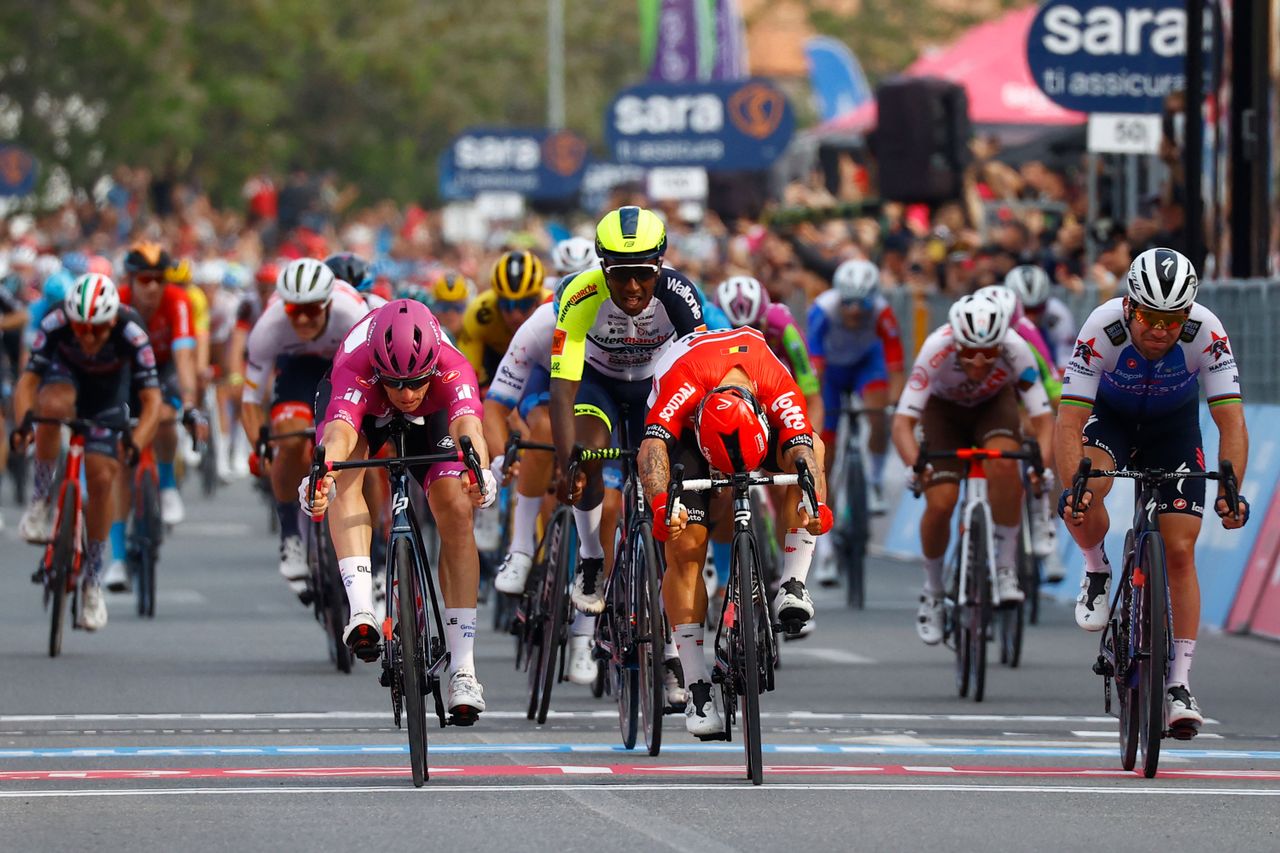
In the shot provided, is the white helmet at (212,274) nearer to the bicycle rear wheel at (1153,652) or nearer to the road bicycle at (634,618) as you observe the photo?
the road bicycle at (634,618)

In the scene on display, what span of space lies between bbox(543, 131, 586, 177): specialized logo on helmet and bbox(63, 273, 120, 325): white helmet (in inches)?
1382

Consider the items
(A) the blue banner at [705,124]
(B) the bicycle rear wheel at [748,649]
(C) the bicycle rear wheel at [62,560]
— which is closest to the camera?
(B) the bicycle rear wheel at [748,649]

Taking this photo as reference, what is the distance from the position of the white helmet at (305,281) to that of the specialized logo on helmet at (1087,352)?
13.5 feet

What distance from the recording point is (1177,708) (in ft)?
35.1

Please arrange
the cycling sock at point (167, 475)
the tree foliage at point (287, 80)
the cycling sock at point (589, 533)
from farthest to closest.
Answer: the tree foliage at point (287, 80), the cycling sock at point (167, 475), the cycling sock at point (589, 533)

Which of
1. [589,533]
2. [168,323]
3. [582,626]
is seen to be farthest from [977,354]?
[168,323]

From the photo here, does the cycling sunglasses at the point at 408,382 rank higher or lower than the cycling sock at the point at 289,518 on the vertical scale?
higher

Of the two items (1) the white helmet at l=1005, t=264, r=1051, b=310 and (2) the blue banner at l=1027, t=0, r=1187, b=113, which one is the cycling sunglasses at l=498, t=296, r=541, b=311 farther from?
(2) the blue banner at l=1027, t=0, r=1187, b=113

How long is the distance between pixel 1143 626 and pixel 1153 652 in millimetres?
210

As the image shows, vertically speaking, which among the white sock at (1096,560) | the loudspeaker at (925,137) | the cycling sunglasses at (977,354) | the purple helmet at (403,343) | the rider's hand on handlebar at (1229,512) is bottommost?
the white sock at (1096,560)

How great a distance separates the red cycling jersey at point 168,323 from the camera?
723 inches

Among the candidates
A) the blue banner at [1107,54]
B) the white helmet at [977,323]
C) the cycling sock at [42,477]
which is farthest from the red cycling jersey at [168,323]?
the white helmet at [977,323]

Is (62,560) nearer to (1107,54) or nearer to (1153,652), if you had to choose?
(1153,652)

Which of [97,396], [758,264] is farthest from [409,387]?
[758,264]
